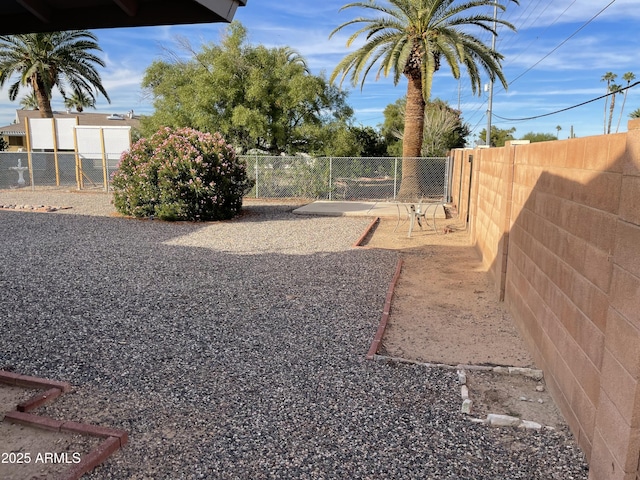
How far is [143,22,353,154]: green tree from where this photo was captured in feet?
68.1

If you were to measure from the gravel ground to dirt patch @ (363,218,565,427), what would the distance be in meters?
0.27

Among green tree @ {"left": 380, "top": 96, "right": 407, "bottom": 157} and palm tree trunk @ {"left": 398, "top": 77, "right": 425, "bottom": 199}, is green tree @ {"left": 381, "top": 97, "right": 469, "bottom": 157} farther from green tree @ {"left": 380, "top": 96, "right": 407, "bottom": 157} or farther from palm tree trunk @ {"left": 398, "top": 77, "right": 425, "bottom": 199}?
palm tree trunk @ {"left": 398, "top": 77, "right": 425, "bottom": 199}

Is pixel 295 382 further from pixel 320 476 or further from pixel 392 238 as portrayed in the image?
pixel 392 238

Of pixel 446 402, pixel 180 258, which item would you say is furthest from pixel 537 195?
pixel 180 258

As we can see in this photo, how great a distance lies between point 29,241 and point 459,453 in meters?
9.98

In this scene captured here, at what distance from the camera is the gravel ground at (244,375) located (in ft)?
10.2

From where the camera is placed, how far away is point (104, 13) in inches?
151

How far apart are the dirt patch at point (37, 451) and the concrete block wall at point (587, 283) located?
9.68ft

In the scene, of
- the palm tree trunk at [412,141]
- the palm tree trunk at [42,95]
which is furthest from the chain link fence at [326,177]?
the palm tree trunk at [42,95]

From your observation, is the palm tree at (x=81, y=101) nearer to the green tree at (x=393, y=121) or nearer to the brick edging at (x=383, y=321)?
the green tree at (x=393, y=121)

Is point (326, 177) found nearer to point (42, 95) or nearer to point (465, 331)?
point (465, 331)

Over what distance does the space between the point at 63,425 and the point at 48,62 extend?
26.4 metres

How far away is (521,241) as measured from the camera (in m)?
5.68

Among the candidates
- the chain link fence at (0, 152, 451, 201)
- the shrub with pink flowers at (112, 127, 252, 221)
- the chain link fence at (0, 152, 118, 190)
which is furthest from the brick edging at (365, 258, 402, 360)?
the chain link fence at (0, 152, 118, 190)
